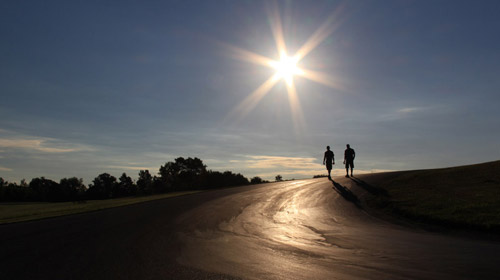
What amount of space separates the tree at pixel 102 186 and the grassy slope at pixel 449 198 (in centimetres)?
13053

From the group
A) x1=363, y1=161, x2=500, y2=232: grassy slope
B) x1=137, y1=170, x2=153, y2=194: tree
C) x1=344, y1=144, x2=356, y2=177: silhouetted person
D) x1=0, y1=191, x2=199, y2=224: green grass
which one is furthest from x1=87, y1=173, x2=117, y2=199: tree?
x1=363, y1=161, x2=500, y2=232: grassy slope

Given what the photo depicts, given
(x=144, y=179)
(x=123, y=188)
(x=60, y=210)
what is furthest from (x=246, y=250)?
(x=144, y=179)

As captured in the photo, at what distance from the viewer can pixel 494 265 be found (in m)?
4.82

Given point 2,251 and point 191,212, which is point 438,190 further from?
point 2,251

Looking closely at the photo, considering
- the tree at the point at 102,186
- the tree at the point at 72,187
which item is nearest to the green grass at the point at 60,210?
the tree at the point at 72,187

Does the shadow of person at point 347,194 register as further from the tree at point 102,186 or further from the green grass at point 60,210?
the tree at point 102,186

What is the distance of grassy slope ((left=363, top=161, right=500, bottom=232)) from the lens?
8883 millimetres

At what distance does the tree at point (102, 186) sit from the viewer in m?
125

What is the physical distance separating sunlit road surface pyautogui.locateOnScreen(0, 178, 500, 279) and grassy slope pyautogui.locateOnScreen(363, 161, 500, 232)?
4.42 feet

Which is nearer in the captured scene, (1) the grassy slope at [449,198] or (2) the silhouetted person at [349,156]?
(1) the grassy slope at [449,198]

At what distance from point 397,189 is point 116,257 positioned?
1400cm

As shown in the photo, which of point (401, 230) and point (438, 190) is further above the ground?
point (438, 190)

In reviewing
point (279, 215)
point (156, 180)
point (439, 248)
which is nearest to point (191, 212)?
point (279, 215)

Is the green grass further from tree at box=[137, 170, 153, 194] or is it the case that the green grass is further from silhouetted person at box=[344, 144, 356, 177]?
tree at box=[137, 170, 153, 194]
